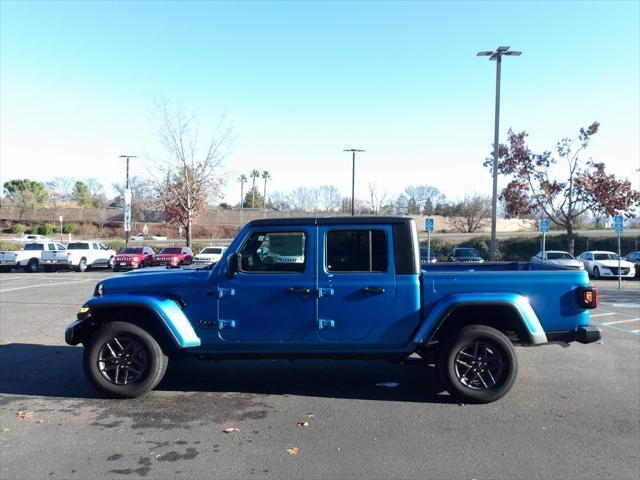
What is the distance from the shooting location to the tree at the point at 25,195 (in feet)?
272

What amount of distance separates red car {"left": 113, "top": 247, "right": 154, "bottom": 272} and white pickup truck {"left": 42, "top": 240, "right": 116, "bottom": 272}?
1042mm

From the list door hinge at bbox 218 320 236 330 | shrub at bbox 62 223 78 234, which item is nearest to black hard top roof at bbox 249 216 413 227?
door hinge at bbox 218 320 236 330

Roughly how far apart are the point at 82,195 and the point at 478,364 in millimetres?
114421

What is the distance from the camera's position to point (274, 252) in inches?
227

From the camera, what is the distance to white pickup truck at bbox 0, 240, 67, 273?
3048 cm

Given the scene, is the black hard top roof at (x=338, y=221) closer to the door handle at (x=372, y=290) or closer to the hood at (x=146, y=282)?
the door handle at (x=372, y=290)

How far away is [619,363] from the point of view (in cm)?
735

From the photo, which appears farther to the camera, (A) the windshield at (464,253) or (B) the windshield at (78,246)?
(B) the windshield at (78,246)

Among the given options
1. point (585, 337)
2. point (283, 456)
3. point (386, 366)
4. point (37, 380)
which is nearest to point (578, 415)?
point (585, 337)

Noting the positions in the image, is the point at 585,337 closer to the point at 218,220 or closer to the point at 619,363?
the point at 619,363

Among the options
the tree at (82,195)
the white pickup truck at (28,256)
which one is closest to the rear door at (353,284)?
the white pickup truck at (28,256)

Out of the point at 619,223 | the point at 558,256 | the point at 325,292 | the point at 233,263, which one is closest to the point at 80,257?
the point at 558,256

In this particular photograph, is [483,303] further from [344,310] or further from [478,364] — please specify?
[344,310]

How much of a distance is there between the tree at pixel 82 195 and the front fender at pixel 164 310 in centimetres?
10499
